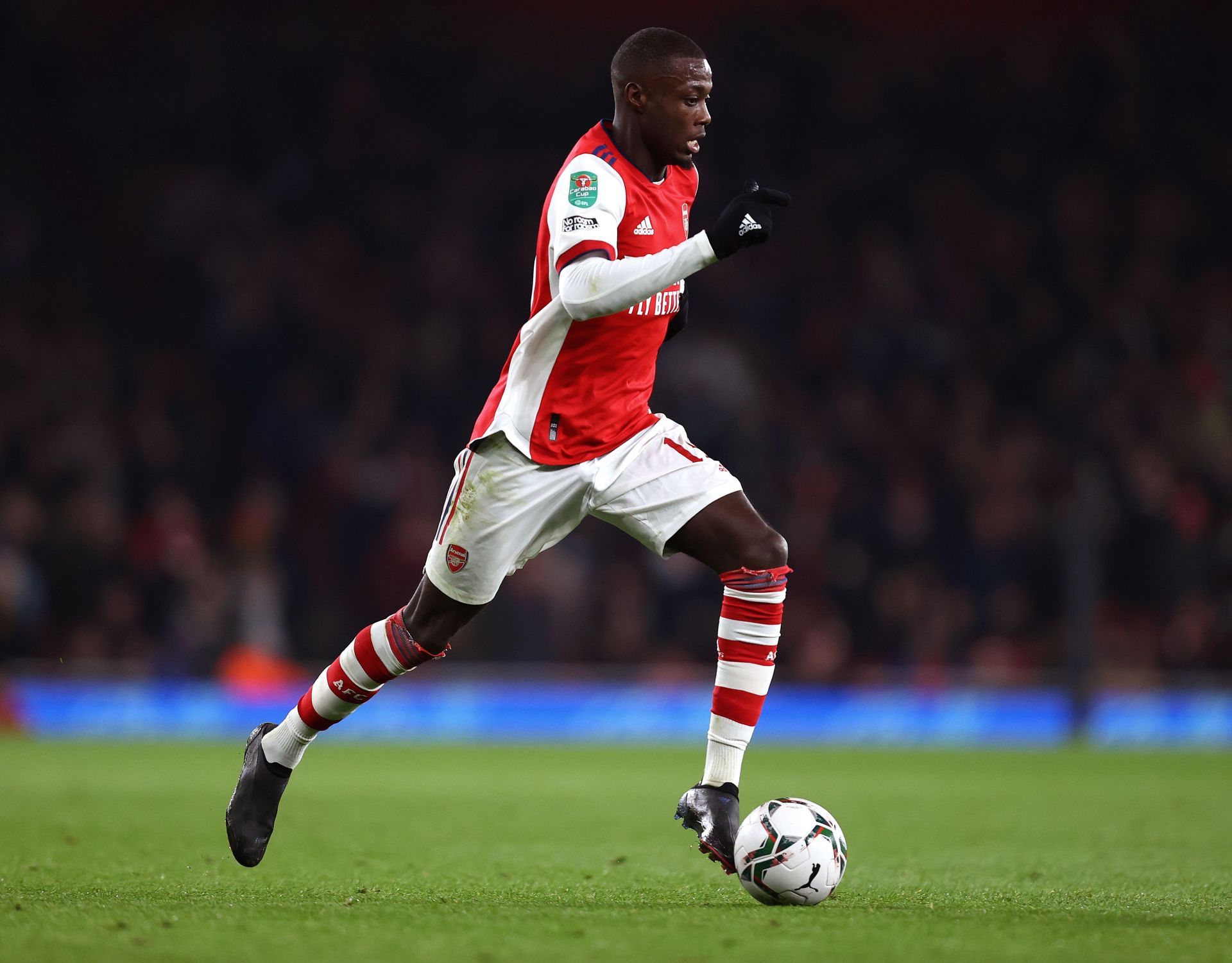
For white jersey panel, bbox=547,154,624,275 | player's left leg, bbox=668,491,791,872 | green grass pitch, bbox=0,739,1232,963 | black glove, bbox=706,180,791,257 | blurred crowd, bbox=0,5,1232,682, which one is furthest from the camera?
blurred crowd, bbox=0,5,1232,682

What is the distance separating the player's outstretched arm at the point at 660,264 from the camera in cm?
441

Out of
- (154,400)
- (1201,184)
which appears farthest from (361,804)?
(1201,184)

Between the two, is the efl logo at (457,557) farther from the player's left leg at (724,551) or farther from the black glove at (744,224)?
the black glove at (744,224)

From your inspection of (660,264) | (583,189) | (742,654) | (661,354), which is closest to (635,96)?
(583,189)

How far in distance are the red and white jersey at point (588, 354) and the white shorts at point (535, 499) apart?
55 millimetres

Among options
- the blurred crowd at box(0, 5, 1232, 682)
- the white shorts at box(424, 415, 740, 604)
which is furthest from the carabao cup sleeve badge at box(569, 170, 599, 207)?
the blurred crowd at box(0, 5, 1232, 682)

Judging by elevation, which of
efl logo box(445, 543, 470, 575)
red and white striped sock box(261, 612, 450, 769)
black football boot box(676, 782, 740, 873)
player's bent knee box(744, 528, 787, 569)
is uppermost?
player's bent knee box(744, 528, 787, 569)

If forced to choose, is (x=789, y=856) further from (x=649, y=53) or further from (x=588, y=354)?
(x=649, y=53)

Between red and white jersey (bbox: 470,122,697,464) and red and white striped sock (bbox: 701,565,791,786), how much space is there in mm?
591

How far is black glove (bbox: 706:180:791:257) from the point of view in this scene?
4391mm

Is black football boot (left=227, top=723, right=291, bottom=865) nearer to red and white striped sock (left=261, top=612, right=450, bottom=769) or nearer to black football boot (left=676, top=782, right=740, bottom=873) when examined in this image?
red and white striped sock (left=261, top=612, right=450, bottom=769)

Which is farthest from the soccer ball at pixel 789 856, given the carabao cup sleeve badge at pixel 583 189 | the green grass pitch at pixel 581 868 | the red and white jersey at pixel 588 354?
the carabao cup sleeve badge at pixel 583 189

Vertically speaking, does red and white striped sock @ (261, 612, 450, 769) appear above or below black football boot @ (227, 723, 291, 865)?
above

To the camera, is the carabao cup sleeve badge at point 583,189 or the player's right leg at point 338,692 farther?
the player's right leg at point 338,692
